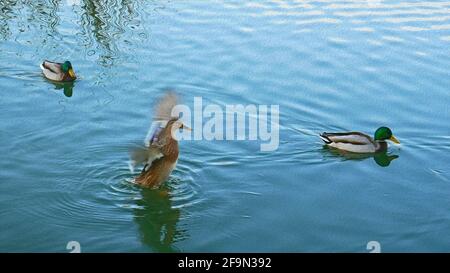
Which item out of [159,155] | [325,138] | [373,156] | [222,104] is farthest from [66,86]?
[373,156]

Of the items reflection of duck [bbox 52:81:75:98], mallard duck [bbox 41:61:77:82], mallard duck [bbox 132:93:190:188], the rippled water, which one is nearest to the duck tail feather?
the rippled water

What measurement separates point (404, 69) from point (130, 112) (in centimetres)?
426

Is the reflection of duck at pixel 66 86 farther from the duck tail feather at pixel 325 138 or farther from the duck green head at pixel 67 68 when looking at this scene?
the duck tail feather at pixel 325 138

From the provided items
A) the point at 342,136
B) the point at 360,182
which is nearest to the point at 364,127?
the point at 342,136

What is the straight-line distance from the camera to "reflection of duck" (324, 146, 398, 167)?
29.7 feet

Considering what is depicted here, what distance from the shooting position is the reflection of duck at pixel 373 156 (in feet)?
29.7

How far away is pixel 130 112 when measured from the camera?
9688mm

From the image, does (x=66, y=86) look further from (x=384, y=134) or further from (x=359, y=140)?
(x=384, y=134)

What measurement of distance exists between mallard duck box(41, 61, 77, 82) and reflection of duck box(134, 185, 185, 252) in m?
3.29

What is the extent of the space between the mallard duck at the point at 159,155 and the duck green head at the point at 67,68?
10.5ft

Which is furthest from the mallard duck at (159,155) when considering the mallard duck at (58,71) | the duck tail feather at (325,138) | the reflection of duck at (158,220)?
the mallard duck at (58,71)

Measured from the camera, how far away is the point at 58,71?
34.7 feet

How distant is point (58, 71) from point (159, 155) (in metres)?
3.39
